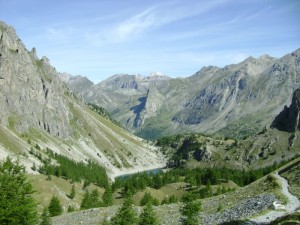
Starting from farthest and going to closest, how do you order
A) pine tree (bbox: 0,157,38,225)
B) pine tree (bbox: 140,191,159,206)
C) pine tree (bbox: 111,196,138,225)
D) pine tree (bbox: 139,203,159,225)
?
pine tree (bbox: 140,191,159,206) → pine tree (bbox: 111,196,138,225) → pine tree (bbox: 139,203,159,225) → pine tree (bbox: 0,157,38,225)

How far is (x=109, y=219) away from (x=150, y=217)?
20121 millimetres

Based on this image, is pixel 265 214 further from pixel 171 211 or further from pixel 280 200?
pixel 171 211

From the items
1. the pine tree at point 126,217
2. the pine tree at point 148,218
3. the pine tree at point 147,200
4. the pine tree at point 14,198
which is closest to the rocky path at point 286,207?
the pine tree at point 148,218

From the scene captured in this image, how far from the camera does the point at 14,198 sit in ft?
141

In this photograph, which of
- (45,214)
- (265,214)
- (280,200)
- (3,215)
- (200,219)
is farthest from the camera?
(45,214)

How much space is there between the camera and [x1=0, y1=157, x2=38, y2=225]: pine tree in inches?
1634

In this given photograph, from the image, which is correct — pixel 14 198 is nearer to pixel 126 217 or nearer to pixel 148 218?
pixel 148 218

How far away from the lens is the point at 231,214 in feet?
200

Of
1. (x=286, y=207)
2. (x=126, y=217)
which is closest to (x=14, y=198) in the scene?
(x=126, y=217)

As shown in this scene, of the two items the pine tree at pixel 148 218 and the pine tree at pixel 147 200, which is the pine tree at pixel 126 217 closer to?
the pine tree at pixel 148 218

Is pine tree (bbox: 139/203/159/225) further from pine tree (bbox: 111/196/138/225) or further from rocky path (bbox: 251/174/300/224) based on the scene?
rocky path (bbox: 251/174/300/224)

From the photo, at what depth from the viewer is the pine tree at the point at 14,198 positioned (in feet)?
136

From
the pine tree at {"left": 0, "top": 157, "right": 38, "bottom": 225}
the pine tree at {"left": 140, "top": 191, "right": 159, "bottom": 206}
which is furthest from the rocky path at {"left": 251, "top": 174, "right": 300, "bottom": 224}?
the pine tree at {"left": 140, "top": 191, "right": 159, "bottom": 206}

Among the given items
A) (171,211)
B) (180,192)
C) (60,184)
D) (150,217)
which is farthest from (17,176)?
(60,184)
